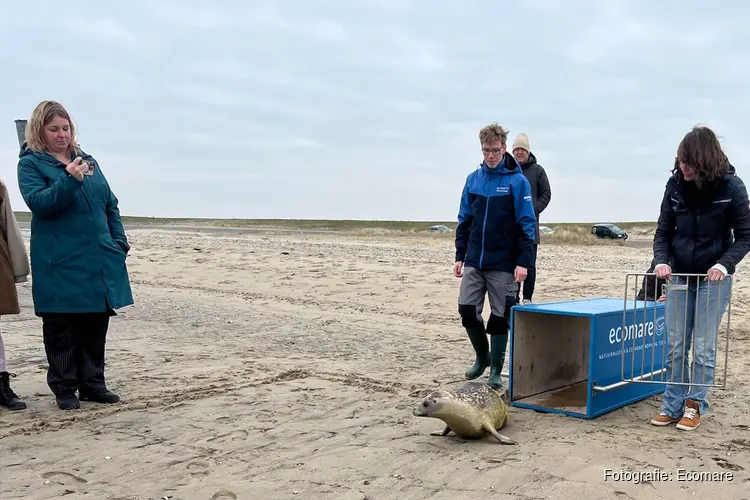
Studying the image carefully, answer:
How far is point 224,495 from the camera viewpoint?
11.2ft

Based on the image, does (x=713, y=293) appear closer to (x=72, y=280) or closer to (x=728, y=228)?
(x=728, y=228)

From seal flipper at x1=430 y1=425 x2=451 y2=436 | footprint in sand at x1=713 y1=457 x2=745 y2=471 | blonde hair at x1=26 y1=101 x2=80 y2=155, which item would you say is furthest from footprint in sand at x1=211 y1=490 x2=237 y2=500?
blonde hair at x1=26 y1=101 x2=80 y2=155

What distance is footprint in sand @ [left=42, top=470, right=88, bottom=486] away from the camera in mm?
3566

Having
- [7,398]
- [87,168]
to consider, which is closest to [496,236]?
[87,168]

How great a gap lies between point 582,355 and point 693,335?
1.45m

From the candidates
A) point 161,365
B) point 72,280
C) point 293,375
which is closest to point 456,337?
point 293,375

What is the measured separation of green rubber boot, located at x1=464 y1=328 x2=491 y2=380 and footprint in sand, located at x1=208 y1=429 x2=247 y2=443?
196 centimetres

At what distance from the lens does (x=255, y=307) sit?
10.1 meters

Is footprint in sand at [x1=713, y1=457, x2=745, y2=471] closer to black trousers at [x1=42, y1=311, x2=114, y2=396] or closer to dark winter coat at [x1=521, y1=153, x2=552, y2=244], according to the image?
dark winter coat at [x1=521, y1=153, x2=552, y2=244]

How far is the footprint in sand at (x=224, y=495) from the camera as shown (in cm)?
338

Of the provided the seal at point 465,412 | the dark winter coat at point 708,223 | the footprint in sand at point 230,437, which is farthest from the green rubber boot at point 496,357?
the footprint in sand at point 230,437

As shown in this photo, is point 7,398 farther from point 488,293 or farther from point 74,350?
point 488,293

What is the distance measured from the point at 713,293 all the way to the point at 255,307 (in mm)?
6945

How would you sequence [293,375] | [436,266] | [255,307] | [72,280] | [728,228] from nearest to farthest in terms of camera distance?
[728,228]
[72,280]
[293,375]
[255,307]
[436,266]
